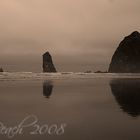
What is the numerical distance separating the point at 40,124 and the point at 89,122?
201cm

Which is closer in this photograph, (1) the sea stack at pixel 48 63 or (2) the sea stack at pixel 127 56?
(1) the sea stack at pixel 48 63

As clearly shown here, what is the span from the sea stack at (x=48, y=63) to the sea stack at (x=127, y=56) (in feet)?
82.4

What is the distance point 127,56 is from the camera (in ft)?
466

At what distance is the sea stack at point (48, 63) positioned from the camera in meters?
124

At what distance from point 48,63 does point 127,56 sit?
3732cm

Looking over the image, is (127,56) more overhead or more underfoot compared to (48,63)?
more overhead

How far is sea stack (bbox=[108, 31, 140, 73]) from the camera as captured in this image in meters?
130

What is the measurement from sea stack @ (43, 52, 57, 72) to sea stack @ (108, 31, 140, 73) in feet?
82.4

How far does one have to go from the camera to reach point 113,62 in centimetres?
14112

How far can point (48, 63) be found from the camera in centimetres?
12694

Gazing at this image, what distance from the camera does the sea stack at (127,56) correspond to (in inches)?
5108

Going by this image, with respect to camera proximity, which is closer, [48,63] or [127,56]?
[48,63]

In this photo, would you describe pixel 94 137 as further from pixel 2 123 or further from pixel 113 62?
pixel 113 62

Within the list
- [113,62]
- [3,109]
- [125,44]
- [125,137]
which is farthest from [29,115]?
[125,44]
